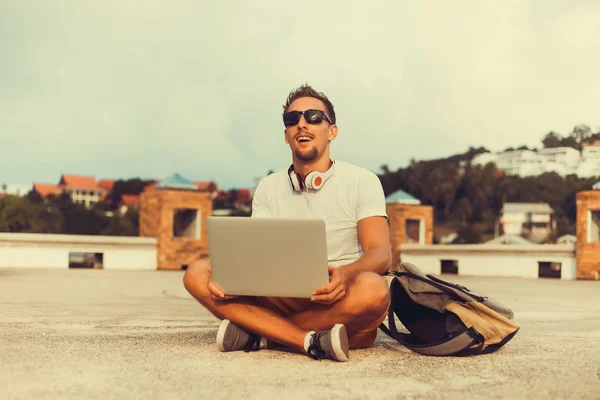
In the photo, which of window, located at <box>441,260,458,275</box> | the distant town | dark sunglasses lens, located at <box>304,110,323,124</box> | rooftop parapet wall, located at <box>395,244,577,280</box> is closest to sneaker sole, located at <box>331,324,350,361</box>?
dark sunglasses lens, located at <box>304,110,323,124</box>

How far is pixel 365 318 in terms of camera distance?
350 centimetres

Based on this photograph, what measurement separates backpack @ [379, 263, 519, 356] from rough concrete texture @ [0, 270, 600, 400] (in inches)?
3.0

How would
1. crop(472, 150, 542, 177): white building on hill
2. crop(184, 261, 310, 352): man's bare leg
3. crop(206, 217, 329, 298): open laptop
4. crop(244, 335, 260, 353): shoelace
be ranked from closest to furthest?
crop(206, 217, 329, 298): open laptop, crop(184, 261, 310, 352): man's bare leg, crop(244, 335, 260, 353): shoelace, crop(472, 150, 542, 177): white building on hill

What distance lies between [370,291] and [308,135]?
951mm

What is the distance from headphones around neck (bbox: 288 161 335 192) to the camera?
147 inches

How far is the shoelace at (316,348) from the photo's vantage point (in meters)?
3.42

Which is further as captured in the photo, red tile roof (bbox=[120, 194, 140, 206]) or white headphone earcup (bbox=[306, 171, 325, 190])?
red tile roof (bbox=[120, 194, 140, 206])

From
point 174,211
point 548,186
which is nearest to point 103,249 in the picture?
point 174,211

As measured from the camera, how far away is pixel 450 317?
12.0ft

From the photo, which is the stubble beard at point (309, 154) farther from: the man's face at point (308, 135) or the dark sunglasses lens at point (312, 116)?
the dark sunglasses lens at point (312, 116)

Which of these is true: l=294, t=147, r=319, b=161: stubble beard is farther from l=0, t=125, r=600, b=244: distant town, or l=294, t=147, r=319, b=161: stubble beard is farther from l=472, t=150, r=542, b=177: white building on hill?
l=472, t=150, r=542, b=177: white building on hill

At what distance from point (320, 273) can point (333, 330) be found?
1.00 feet

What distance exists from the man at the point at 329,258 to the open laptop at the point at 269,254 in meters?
0.11

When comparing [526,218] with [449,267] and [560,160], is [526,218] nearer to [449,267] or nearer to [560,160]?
[560,160]
